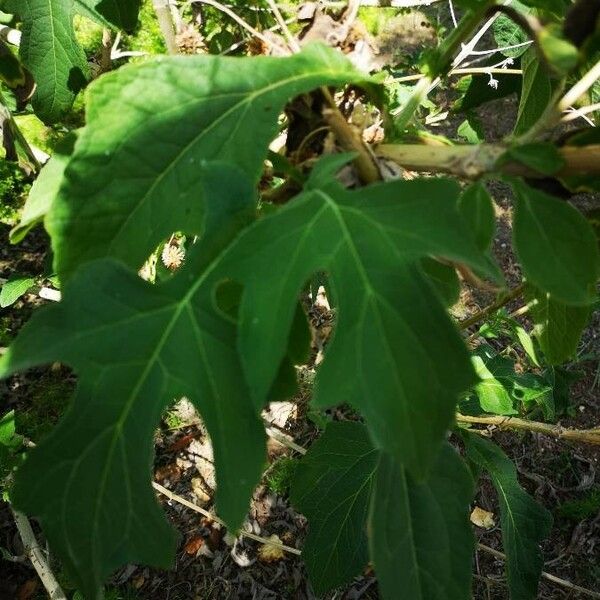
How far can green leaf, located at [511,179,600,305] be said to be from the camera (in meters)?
0.60

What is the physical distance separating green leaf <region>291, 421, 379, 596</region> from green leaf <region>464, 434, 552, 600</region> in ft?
0.80

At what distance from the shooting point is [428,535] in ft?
2.71

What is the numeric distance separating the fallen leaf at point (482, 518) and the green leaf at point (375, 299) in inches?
77.1

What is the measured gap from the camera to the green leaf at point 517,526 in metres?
1.24

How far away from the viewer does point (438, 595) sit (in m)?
0.81

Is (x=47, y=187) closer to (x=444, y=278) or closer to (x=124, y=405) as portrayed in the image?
(x=124, y=405)

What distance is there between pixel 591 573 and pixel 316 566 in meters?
1.52

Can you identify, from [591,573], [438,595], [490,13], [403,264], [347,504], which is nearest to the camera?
[403,264]

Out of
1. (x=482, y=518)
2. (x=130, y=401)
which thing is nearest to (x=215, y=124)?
(x=130, y=401)

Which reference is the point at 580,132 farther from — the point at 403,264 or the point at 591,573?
the point at 591,573

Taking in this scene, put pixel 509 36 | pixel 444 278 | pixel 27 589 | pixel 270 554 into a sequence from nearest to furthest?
pixel 444 278 < pixel 509 36 < pixel 27 589 < pixel 270 554

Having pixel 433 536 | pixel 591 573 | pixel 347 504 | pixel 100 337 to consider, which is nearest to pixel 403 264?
pixel 100 337

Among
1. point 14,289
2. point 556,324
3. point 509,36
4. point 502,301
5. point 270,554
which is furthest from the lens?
point 270,554

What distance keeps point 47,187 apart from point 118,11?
1.69 feet
